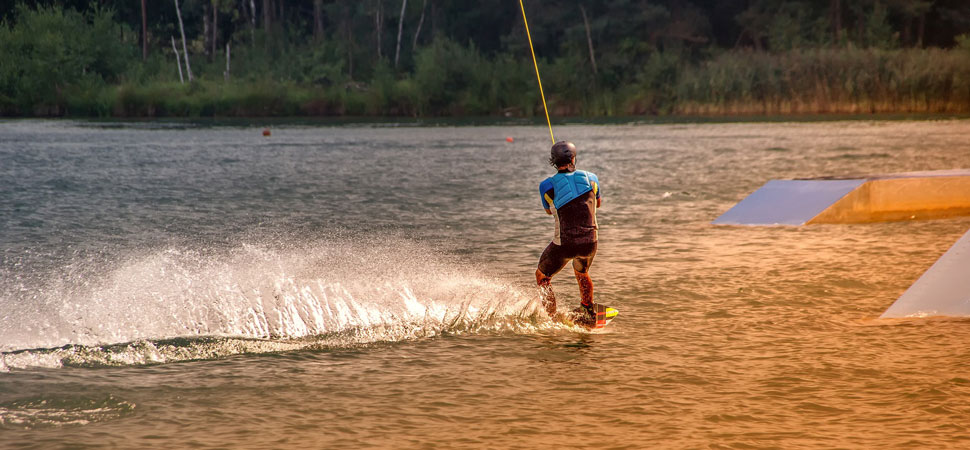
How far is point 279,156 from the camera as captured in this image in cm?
2947

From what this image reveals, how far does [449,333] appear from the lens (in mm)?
7770

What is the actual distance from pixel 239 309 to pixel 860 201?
8.33 metres

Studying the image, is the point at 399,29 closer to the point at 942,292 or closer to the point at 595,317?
the point at 942,292

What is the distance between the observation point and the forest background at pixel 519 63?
164 feet

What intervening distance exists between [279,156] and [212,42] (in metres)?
55.3

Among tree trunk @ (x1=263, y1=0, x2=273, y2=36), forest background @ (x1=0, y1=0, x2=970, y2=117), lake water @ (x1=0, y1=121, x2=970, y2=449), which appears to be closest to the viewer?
A: lake water @ (x1=0, y1=121, x2=970, y2=449)

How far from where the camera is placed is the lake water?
5.61 metres

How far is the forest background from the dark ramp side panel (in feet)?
116

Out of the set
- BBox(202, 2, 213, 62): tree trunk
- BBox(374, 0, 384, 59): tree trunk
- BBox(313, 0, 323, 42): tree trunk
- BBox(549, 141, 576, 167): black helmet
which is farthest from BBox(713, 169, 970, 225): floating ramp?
BBox(202, 2, 213, 62): tree trunk

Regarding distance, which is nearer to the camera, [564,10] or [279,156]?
[279,156]

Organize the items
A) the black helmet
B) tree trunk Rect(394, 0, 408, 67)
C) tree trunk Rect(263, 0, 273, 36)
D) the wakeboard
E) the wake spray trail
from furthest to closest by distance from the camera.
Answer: tree trunk Rect(263, 0, 273, 36)
tree trunk Rect(394, 0, 408, 67)
the wakeboard
the wake spray trail
the black helmet

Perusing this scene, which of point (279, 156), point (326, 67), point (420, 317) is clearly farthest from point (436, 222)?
point (326, 67)

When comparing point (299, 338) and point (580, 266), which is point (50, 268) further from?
point (580, 266)

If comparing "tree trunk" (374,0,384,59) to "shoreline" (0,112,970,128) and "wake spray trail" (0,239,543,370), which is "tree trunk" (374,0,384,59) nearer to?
"shoreline" (0,112,970,128)
